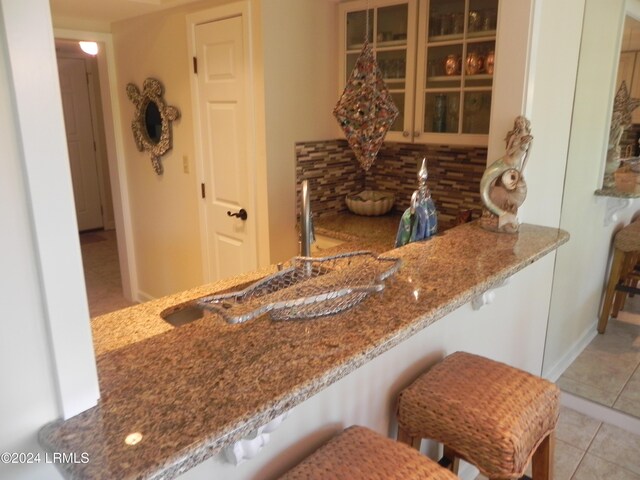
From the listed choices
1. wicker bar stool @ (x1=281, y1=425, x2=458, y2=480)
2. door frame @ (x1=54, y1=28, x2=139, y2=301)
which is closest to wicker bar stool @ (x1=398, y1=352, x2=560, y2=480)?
wicker bar stool @ (x1=281, y1=425, x2=458, y2=480)

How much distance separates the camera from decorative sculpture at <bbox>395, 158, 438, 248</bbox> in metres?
1.87

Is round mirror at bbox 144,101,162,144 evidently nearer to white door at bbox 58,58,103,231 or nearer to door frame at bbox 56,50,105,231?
white door at bbox 58,58,103,231

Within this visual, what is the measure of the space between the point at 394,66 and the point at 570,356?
75.5 inches

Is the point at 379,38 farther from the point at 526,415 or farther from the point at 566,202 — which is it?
the point at 526,415

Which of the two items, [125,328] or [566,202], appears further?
[566,202]

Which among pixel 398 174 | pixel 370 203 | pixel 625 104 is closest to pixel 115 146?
pixel 370 203

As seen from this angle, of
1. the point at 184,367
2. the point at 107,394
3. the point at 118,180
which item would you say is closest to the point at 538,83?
the point at 184,367

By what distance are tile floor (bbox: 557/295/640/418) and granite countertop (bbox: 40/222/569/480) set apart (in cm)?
147

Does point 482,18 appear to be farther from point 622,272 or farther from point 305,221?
point 622,272

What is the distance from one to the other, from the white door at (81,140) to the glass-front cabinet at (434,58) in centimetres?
475

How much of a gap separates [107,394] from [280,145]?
2.04 meters

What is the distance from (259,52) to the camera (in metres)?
2.59

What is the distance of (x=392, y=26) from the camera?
9.07ft

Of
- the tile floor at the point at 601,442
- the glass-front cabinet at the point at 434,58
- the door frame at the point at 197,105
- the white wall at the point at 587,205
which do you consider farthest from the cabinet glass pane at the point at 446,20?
the tile floor at the point at 601,442
